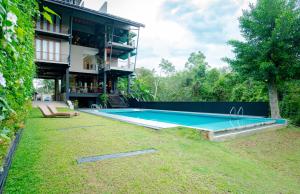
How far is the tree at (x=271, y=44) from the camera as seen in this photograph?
936cm

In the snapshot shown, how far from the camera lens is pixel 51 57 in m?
17.0

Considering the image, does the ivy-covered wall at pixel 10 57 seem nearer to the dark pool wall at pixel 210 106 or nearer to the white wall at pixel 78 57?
the dark pool wall at pixel 210 106

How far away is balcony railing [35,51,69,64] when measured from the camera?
16203 millimetres

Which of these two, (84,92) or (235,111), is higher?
(84,92)

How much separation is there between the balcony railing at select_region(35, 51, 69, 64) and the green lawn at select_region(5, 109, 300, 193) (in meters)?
13.0

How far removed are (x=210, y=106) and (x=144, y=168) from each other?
38.5 ft

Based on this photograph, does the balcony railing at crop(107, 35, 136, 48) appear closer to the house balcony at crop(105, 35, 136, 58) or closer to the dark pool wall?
the house balcony at crop(105, 35, 136, 58)

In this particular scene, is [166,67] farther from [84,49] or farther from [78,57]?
[78,57]

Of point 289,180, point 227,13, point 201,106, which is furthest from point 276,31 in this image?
point 227,13

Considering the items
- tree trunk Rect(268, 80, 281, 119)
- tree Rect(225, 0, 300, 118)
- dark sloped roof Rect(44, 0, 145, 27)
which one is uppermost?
dark sloped roof Rect(44, 0, 145, 27)

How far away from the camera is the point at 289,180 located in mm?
3721

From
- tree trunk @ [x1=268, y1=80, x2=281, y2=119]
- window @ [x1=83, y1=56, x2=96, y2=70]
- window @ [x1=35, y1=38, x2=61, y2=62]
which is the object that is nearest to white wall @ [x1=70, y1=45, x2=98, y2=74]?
window @ [x1=83, y1=56, x2=96, y2=70]

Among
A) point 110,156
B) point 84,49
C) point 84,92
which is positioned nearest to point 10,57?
point 110,156

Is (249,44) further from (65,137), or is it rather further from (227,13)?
(227,13)
